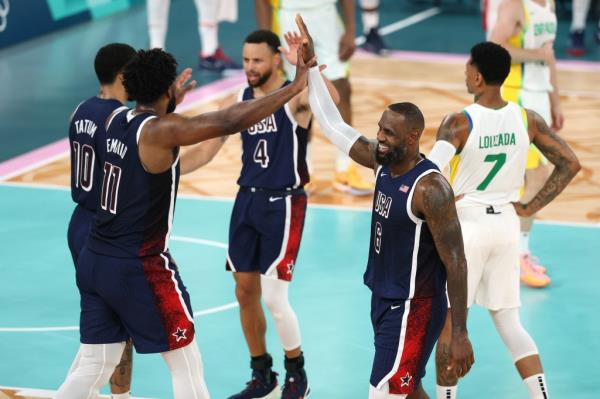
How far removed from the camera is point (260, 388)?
7109mm

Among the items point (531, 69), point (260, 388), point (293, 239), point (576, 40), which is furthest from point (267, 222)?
point (576, 40)

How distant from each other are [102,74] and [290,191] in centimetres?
138

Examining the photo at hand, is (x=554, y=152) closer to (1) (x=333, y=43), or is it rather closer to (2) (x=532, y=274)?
(2) (x=532, y=274)

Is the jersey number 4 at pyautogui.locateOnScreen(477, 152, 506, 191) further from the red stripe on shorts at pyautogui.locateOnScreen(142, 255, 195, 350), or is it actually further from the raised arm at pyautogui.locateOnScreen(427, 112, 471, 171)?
the red stripe on shorts at pyautogui.locateOnScreen(142, 255, 195, 350)

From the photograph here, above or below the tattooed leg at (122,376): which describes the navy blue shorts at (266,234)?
above

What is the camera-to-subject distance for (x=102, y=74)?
6375 millimetres

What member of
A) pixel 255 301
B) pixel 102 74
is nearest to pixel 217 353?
pixel 255 301

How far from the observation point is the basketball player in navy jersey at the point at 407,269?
558 cm

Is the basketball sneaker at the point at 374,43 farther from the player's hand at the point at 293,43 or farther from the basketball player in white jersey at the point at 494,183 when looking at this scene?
the player's hand at the point at 293,43

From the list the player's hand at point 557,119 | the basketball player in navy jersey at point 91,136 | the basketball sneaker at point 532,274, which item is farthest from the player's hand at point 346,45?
the basketball player in navy jersey at point 91,136

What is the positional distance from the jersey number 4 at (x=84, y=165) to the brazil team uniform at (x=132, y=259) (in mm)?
453

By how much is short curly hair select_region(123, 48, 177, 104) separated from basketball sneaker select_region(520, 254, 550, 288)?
422 cm

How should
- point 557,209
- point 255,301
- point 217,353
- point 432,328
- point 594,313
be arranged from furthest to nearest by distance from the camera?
point 557,209, point 594,313, point 217,353, point 255,301, point 432,328

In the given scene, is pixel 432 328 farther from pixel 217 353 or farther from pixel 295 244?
pixel 217 353
